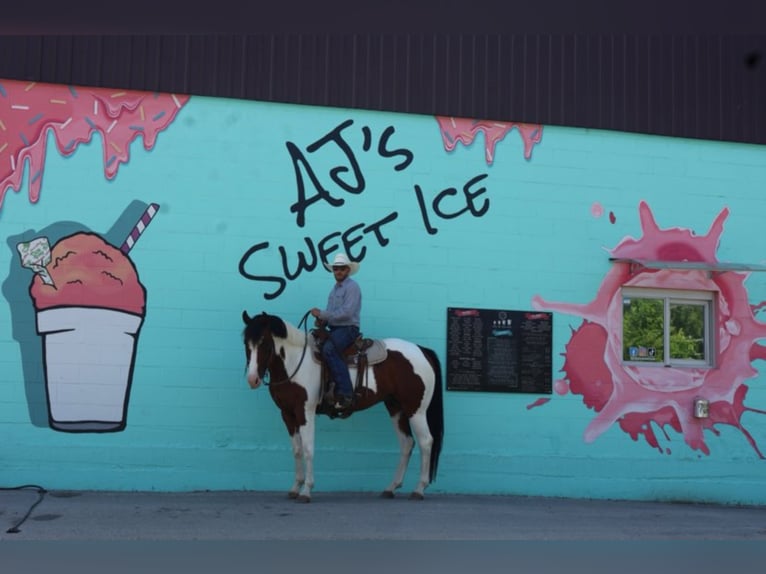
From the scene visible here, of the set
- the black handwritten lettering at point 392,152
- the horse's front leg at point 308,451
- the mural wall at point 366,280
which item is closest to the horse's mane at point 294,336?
the horse's front leg at point 308,451

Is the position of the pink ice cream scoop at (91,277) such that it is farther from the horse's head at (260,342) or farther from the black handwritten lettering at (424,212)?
the black handwritten lettering at (424,212)

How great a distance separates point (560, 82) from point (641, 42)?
1.27 meters

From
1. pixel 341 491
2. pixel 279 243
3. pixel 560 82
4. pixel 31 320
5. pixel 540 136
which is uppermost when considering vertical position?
pixel 560 82

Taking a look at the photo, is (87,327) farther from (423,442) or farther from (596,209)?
(596,209)

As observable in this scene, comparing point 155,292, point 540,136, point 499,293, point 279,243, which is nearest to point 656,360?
point 499,293

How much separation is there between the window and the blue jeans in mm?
3891

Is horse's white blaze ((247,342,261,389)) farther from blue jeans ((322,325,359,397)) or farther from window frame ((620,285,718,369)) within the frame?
window frame ((620,285,718,369))

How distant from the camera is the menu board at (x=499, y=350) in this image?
37.0ft

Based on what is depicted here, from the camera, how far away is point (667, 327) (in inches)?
475

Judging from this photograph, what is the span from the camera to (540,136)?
11.8 m

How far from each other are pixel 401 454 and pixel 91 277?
13.5 feet

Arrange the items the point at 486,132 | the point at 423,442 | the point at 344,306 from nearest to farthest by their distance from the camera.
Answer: the point at 344,306 → the point at 423,442 → the point at 486,132

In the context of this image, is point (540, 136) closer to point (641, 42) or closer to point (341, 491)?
point (641, 42)

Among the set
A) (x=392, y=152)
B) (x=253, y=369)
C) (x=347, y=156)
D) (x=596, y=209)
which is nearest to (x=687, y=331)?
(x=596, y=209)
